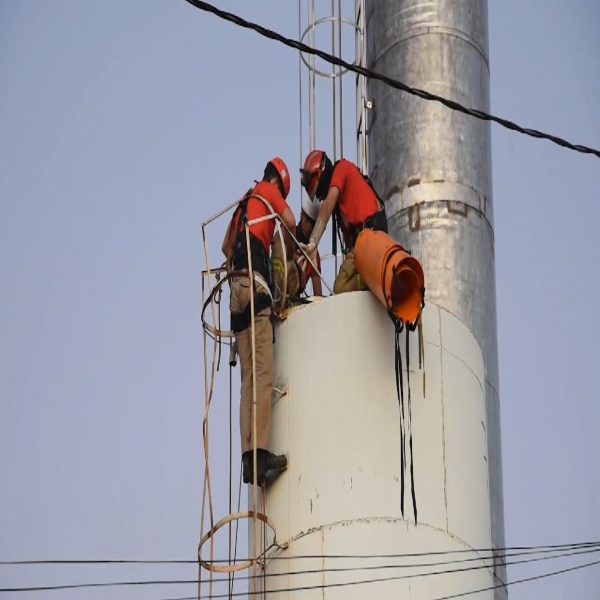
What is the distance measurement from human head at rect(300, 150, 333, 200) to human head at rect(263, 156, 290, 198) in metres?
0.28

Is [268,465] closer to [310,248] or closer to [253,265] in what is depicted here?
[253,265]

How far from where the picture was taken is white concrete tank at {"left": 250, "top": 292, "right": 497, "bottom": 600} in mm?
13531

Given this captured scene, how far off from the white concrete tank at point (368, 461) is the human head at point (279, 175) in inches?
77.1

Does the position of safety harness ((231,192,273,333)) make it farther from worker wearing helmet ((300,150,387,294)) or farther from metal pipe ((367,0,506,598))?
metal pipe ((367,0,506,598))

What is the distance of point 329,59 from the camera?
13.2m

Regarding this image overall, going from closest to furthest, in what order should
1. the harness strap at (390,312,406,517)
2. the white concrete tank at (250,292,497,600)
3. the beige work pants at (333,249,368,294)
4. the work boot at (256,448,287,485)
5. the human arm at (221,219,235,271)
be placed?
1. the white concrete tank at (250,292,497,600)
2. the harness strap at (390,312,406,517)
3. the work boot at (256,448,287,485)
4. the beige work pants at (333,249,368,294)
5. the human arm at (221,219,235,271)

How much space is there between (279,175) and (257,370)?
2.45 metres

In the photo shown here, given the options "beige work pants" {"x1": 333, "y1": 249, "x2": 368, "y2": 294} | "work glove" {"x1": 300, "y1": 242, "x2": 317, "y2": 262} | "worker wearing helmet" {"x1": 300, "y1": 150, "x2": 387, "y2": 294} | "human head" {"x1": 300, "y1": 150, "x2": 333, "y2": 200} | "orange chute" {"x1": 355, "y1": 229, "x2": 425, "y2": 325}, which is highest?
"human head" {"x1": 300, "y1": 150, "x2": 333, "y2": 200}

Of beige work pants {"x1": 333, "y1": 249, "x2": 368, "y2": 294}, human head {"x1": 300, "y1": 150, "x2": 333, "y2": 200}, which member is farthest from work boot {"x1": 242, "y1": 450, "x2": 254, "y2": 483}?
human head {"x1": 300, "y1": 150, "x2": 333, "y2": 200}

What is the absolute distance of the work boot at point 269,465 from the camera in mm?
14078

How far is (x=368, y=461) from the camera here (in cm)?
1370

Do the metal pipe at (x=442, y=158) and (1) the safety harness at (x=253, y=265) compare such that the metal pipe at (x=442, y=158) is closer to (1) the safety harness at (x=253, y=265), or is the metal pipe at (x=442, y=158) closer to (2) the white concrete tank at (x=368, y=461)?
(1) the safety harness at (x=253, y=265)

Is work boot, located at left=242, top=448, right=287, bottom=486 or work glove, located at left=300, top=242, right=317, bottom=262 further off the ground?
work glove, located at left=300, top=242, right=317, bottom=262

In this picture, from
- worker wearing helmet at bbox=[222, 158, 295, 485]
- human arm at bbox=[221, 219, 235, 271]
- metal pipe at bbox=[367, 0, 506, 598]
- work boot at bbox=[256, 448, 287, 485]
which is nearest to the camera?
work boot at bbox=[256, 448, 287, 485]
